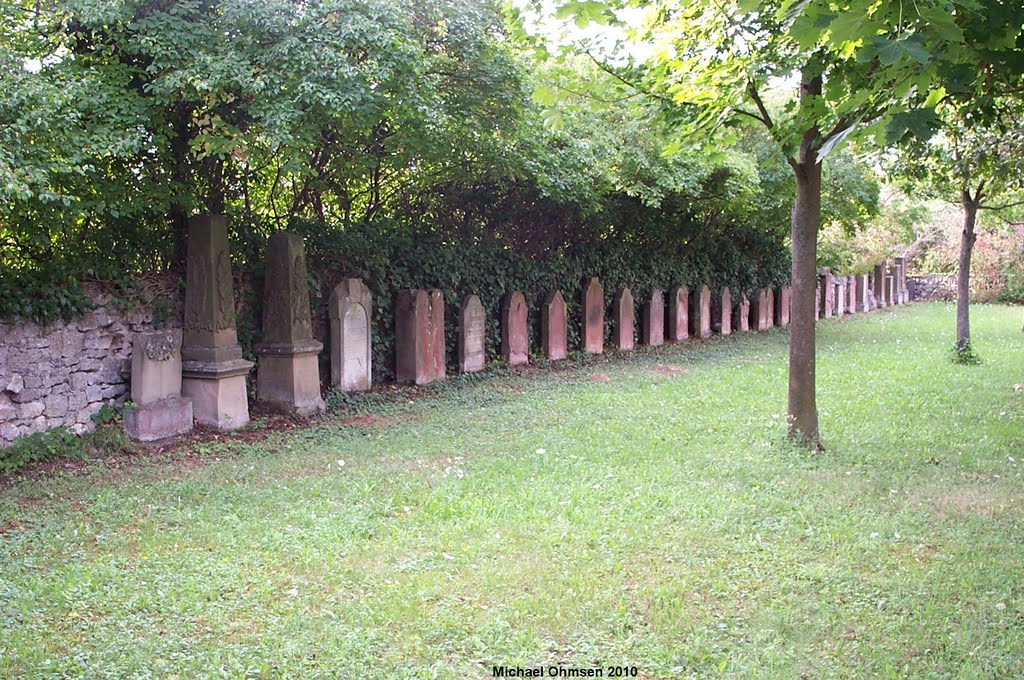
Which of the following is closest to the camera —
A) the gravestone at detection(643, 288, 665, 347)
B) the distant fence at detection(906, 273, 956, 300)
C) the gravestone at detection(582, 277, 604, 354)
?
the gravestone at detection(582, 277, 604, 354)

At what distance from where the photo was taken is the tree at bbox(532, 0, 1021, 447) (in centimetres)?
346

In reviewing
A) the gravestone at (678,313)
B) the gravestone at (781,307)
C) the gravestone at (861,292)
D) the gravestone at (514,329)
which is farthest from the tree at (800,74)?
the gravestone at (861,292)

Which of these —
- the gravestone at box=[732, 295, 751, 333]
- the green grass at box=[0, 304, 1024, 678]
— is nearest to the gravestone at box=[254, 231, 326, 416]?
the green grass at box=[0, 304, 1024, 678]

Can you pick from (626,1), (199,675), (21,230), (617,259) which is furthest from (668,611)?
(617,259)

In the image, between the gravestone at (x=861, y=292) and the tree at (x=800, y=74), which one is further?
the gravestone at (x=861, y=292)

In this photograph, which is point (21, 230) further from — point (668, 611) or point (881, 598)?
point (881, 598)

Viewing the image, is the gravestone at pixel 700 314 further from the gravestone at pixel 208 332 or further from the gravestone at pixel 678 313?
the gravestone at pixel 208 332

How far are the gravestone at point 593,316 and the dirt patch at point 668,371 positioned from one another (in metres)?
1.42

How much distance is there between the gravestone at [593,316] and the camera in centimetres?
1395

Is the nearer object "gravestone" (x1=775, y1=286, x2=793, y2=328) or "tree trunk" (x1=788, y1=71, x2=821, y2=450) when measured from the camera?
"tree trunk" (x1=788, y1=71, x2=821, y2=450)

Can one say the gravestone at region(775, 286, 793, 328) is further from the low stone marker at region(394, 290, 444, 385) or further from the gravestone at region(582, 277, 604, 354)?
the low stone marker at region(394, 290, 444, 385)

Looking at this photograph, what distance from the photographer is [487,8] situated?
8.66 m

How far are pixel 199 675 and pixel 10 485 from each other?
11.9ft

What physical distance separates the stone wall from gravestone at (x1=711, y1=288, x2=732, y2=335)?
40.4 ft
